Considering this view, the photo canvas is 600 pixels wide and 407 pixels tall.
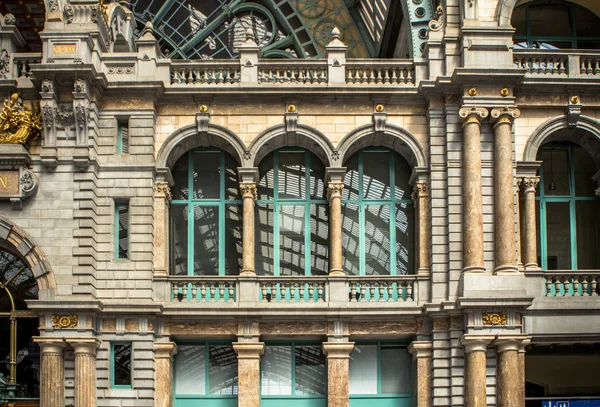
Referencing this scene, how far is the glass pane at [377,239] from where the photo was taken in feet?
115

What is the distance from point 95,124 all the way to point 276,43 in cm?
1346

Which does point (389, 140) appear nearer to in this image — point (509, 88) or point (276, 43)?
point (509, 88)

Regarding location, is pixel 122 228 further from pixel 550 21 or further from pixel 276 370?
pixel 550 21

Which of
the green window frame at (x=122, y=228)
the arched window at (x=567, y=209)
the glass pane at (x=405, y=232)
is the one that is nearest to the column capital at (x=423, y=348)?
the glass pane at (x=405, y=232)

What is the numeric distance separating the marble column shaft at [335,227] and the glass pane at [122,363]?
238 inches

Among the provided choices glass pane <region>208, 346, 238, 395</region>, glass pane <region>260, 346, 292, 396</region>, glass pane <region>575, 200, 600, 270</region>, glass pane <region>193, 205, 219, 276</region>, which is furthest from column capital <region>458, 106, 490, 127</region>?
glass pane <region>208, 346, 238, 395</region>

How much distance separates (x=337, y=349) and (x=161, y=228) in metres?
5.99

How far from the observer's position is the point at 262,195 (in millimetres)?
35344

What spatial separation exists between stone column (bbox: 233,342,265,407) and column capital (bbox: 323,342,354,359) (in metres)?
1.80

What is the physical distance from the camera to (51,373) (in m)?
32.2

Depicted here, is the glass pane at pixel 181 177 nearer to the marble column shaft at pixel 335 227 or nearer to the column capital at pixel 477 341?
the marble column shaft at pixel 335 227

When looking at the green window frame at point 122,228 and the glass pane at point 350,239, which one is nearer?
the green window frame at point 122,228

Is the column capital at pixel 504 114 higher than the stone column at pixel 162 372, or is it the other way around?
the column capital at pixel 504 114

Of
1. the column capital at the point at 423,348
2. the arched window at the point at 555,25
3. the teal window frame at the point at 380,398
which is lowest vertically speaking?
the teal window frame at the point at 380,398
